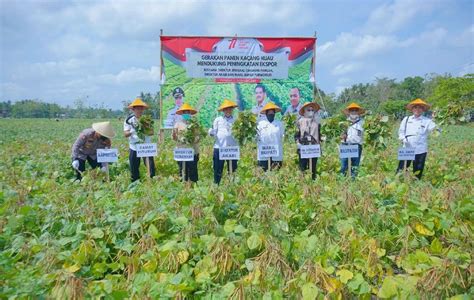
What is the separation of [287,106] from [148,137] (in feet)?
16.2

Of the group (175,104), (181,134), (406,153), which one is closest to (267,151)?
(181,134)

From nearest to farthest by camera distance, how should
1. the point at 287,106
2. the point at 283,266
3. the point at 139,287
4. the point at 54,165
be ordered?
the point at 139,287
the point at 283,266
the point at 54,165
the point at 287,106

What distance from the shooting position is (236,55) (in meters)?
9.94

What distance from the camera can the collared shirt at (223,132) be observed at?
6.11 metres

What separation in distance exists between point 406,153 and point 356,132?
2.75 feet

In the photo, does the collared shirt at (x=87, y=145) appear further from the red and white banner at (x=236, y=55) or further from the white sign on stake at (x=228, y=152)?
the red and white banner at (x=236, y=55)

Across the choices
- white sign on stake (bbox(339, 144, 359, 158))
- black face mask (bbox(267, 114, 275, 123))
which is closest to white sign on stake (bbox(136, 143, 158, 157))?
black face mask (bbox(267, 114, 275, 123))

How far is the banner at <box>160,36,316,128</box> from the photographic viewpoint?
384 inches

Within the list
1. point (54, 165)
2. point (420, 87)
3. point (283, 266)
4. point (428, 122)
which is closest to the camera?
point (283, 266)

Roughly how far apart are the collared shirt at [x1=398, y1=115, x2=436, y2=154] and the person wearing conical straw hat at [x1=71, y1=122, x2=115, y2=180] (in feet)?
15.1

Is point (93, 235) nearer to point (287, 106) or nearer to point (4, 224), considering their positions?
point (4, 224)

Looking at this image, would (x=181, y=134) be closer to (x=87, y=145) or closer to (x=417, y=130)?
(x=87, y=145)

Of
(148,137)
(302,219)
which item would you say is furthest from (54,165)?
(302,219)

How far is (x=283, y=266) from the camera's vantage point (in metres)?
2.70
